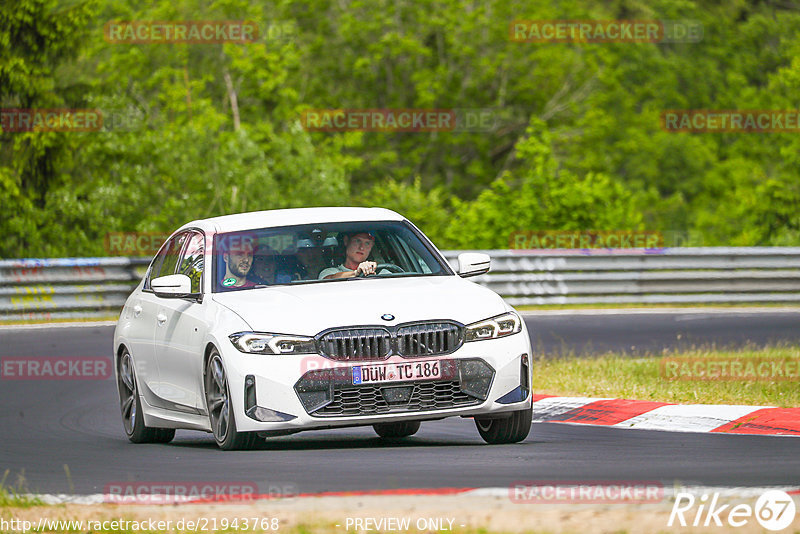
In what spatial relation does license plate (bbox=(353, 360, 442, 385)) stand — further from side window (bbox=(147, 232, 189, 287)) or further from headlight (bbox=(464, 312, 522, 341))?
side window (bbox=(147, 232, 189, 287))

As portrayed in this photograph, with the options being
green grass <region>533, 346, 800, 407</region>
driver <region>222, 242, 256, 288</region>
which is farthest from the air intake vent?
green grass <region>533, 346, 800, 407</region>

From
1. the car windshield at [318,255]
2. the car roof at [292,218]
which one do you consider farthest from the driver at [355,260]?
the car roof at [292,218]

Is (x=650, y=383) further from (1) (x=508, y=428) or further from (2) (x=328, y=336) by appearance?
(2) (x=328, y=336)

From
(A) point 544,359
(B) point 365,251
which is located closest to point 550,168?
(A) point 544,359

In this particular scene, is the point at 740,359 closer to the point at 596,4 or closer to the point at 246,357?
the point at 246,357

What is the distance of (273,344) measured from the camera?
28.1 feet

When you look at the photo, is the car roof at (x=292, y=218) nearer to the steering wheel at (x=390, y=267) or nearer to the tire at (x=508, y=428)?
the steering wheel at (x=390, y=267)

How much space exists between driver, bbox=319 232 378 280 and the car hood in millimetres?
286

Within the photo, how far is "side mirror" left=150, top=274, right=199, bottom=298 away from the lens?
9477 mm

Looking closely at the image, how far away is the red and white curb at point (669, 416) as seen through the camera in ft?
32.3

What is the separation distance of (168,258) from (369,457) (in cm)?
284

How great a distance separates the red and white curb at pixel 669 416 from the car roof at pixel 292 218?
203cm

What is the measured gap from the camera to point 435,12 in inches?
1938

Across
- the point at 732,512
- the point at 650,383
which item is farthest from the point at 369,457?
the point at 650,383
